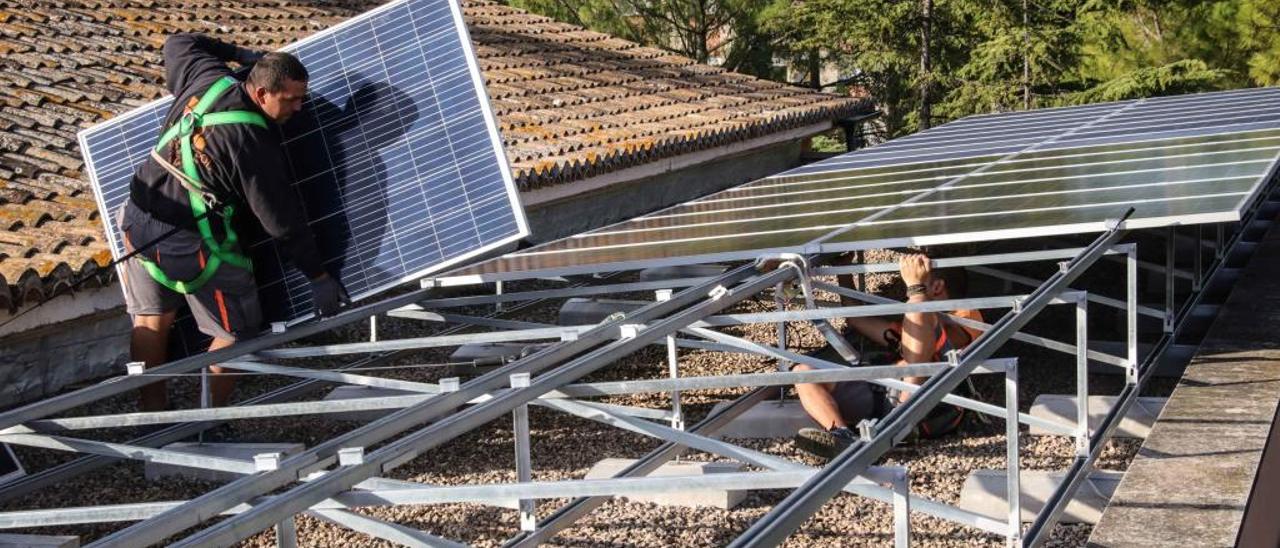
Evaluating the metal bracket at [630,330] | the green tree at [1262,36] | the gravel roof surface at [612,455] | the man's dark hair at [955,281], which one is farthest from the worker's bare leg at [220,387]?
the green tree at [1262,36]

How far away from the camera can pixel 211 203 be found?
6.16m

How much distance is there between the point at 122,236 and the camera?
21.4ft

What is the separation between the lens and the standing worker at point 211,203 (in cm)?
601

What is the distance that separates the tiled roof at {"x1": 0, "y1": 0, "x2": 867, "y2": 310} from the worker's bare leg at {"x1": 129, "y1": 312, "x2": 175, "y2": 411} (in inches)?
21.0

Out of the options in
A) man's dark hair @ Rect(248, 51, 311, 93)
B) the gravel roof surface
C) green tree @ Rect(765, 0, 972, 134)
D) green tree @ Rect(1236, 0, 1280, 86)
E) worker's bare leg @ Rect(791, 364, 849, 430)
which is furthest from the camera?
green tree @ Rect(765, 0, 972, 134)

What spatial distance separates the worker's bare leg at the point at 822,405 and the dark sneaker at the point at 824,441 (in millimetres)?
144

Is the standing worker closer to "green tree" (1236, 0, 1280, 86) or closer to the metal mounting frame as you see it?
the metal mounting frame

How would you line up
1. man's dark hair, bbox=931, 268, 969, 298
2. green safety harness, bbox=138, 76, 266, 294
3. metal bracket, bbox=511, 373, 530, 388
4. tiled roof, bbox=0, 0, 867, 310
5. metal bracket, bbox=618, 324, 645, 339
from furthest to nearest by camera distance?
man's dark hair, bbox=931, 268, 969, 298 < tiled roof, bbox=0, 0, 867, 310 < green safety harness, bbox=138, 76, 266, 294 < metal bracket, bbox=618, 324, 645, 339 < metal bracket, bbox=511, 373, 530, 388

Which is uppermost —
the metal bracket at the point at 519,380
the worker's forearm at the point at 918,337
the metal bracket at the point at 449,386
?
the metal bracket at the point at 449,386

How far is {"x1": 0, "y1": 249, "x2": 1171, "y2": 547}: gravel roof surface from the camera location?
18.8 ft

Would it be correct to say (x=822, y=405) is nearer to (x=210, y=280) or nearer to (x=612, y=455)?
(x=612, y=455)

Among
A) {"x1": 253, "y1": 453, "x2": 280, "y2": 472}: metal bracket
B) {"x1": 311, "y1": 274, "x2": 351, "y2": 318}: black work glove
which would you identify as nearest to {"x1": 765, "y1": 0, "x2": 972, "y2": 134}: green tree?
{"x1": 311, "y1": 274, "x2": 351, "y2": 318}: black work glove

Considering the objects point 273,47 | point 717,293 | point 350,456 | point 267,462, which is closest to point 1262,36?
point 273,47

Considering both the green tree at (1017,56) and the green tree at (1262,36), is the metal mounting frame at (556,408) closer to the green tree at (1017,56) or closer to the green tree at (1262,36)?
the green tree at (1262,36)
